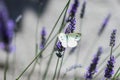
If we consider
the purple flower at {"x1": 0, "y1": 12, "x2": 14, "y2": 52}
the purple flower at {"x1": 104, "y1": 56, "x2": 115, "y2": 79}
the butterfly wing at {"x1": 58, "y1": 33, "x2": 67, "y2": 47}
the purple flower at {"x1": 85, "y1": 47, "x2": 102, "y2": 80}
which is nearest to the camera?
the purple flower at {"x1": 0, "y1": 12, "x2": 14, "y2": 52}

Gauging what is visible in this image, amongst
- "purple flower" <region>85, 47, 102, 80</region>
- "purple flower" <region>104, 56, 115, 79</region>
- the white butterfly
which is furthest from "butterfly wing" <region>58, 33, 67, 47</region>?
"purple flower" <region>85, 47, 102, 80</region>

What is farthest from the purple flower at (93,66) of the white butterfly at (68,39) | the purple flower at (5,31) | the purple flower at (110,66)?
the purple flower at (5,31)

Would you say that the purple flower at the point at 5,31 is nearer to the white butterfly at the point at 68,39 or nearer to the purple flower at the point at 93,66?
the white butterfly at the point at 68,39

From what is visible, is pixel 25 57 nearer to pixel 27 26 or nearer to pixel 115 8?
pixel 27 26

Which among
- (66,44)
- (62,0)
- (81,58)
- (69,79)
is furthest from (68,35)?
(62,0)

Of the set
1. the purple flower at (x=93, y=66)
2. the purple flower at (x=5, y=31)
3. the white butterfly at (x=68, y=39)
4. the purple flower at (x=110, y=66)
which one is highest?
the purple flower at (x=5, y=31)

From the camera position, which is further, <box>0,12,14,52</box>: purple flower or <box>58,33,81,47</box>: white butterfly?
<box>58,33,81,47</box>: white butterfly

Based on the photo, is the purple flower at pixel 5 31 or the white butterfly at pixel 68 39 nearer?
the purple flower at pixel 5 31

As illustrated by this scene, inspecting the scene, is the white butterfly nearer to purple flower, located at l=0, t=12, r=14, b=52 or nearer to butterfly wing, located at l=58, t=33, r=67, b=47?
butterfly wing, located at l=58, t=33, r=67, b=47

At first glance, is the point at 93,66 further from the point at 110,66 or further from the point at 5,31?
the point at 5,31

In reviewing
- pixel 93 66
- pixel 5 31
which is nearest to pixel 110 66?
pixel 93 66

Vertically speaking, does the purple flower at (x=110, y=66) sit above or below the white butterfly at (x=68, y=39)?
below
